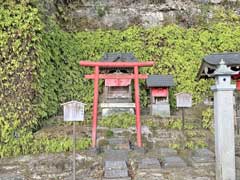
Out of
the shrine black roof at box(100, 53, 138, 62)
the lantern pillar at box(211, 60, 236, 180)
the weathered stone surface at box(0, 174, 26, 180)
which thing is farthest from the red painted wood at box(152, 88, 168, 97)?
the weathered stone surface at box(0, 174, 26, 180)

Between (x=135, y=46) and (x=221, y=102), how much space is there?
277 inches

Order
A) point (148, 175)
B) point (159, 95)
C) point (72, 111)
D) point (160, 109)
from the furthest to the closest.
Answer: point (159, 95) → point (160, 109) → point (72, 111) → point (148, 175)

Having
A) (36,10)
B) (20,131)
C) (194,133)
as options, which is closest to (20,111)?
(20,131)

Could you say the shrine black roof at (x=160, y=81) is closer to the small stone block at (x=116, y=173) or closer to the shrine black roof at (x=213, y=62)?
the shrine black roof at (x=213, y=62)

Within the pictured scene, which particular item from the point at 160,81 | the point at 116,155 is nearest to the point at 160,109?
the point at 160,81

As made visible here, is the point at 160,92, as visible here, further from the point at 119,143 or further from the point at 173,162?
the point at 173,162

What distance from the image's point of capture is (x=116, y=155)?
7043 millimetres

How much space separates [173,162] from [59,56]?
6.04 meters

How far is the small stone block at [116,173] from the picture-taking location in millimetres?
5523

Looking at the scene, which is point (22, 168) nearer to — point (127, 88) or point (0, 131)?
point (0, 131)

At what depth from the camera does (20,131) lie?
752cm

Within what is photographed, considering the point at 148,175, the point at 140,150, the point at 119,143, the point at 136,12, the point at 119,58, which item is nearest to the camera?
the point at 148,175

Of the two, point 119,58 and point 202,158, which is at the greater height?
point 119,58

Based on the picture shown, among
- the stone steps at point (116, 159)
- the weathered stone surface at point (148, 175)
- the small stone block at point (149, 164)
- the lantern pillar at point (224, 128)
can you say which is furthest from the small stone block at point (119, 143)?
the lantern pillar at point (224, 128)
